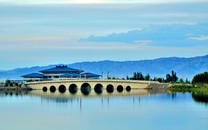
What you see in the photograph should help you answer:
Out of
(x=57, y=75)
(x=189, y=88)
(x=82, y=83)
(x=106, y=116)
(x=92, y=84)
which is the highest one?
A: (x=57, y=75)

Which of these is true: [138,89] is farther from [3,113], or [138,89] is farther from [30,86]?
[3,113]

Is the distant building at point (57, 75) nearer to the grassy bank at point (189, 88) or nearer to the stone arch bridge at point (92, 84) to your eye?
the stone arch bridge at point (92, 84)

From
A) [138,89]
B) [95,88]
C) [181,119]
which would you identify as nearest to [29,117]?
[181,119]

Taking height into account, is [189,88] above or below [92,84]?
below

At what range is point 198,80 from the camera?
321 ft

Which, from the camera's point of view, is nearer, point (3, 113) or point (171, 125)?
point (171, 125)

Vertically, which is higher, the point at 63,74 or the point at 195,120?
the point at 63,74

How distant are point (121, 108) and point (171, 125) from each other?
48.1ft

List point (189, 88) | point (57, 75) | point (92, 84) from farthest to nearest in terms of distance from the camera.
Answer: point (57, 75), point (92, 84), point (189, 88)

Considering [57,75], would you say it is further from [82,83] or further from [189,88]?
[189,88]

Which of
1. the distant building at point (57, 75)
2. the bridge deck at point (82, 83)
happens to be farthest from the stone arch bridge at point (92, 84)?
the distant building at point (57, 75)

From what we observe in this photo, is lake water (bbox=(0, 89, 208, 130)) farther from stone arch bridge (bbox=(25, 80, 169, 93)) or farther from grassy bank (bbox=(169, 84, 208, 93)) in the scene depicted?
stone arch bridge (bbox=(25, 80, 169, 93))

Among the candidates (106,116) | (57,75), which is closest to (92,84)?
(57,75)

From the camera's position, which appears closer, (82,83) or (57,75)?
(82,83)
